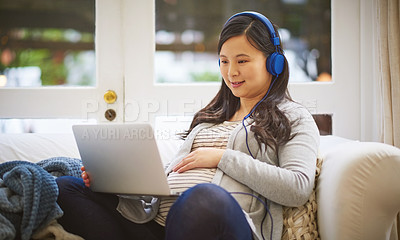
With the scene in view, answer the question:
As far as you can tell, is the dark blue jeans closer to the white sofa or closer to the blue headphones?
the white sofa

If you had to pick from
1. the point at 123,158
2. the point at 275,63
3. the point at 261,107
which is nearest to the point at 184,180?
the point at 123,158

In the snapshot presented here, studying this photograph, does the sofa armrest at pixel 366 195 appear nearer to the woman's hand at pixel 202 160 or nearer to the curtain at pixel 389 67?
the woman's hand at pixel 202 160

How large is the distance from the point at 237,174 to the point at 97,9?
4.44 feet

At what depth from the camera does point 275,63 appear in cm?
127

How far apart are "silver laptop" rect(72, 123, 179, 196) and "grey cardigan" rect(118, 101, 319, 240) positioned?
122 mm

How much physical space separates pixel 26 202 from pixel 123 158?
275 millimetres

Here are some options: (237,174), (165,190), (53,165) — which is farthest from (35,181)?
(237,174)

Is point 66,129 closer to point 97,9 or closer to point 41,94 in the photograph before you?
point 41,94

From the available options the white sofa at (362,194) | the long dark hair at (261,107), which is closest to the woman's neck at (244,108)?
the long dark hair at (261,107)

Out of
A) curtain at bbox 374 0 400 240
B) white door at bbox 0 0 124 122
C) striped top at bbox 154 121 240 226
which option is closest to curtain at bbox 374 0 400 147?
curtain at bbox 374 0 400 240

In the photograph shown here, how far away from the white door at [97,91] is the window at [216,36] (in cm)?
22

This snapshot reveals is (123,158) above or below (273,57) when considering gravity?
below

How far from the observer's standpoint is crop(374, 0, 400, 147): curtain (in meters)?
1.71

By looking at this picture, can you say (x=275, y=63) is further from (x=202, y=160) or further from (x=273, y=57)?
(x=202, y=160)
